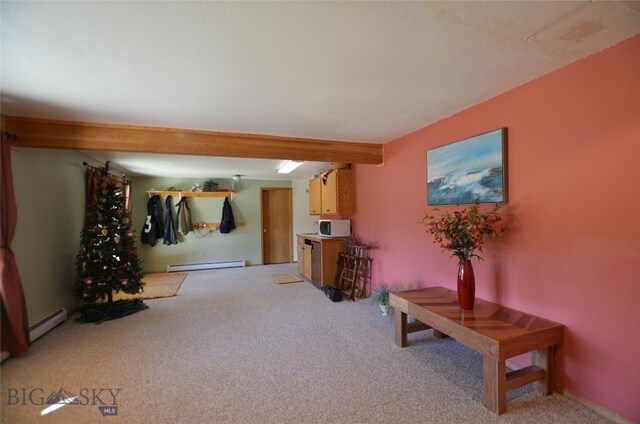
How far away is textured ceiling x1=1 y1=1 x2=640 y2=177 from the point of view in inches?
52.0

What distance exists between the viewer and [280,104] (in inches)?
95.7

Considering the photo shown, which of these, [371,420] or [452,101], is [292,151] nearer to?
[452,101]

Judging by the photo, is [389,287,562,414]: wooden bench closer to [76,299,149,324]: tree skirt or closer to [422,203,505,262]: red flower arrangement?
[422,203,505,262]: red flower arrangement

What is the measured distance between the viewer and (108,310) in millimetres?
3600

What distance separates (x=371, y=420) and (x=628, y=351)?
5.18 feet

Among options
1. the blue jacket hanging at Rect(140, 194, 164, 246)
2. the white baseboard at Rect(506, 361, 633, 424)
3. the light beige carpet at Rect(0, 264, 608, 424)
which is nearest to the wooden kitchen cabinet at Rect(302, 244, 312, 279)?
the light beige carpet at Rect(0, 264, 608, 424)

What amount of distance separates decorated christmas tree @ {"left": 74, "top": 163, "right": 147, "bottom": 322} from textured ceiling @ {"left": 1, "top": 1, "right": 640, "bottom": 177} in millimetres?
1488

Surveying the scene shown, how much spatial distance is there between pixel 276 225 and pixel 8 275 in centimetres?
527

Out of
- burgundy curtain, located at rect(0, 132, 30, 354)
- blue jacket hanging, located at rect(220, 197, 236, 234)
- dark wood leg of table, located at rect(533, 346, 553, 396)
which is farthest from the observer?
blue jacket hanging, located at rect(220, 197, 236, 234)

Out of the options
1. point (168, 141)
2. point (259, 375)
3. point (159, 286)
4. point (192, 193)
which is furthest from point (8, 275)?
point (192, 193)

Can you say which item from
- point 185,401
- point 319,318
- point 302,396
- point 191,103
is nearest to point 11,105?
point 191,103

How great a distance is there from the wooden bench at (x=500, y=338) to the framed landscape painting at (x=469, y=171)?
94 centimetres

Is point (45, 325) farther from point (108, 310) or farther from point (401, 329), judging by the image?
point (401, 329)

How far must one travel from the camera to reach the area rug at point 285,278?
5.31 m
